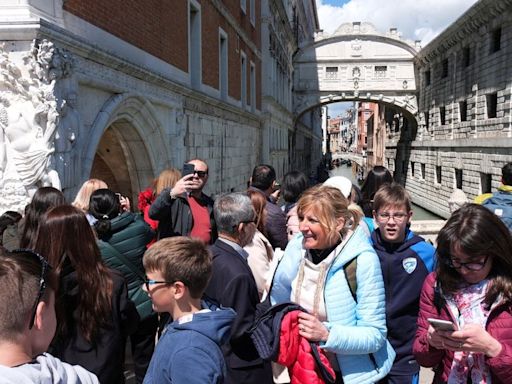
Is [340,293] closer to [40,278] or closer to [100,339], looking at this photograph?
[100,339]

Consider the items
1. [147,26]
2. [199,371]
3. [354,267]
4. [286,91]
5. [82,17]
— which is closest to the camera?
[199,371]

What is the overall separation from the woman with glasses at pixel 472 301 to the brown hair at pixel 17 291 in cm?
154

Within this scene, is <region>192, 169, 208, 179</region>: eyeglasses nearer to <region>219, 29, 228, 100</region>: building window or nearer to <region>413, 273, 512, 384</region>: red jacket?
<region>413, 273, 512, 384</region>: red jacket

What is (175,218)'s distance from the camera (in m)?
4.21

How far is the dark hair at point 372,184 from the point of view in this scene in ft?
13.9

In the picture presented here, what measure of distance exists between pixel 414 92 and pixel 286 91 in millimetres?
8051

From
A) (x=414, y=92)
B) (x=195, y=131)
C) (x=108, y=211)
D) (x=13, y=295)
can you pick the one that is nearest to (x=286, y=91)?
(x=414, y=92)

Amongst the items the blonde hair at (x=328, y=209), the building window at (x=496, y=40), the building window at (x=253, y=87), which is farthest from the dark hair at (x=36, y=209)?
the building window at (x=496, y=40)

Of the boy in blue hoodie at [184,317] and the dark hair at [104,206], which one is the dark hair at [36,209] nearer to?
the dark hair at [104,206]

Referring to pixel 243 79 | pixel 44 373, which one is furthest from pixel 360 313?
pixel 243 79

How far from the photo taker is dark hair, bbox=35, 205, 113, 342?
231 centimetres

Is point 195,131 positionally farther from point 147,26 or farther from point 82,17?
point 82,17

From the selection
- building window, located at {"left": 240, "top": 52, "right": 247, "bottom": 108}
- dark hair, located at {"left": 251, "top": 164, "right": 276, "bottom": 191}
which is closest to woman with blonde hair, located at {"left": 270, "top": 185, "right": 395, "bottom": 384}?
dark hair, located at {"left": 251, "top": 164, "right": 276, "bottom": 191}

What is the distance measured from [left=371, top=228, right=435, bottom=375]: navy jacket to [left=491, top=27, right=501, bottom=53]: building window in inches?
691
